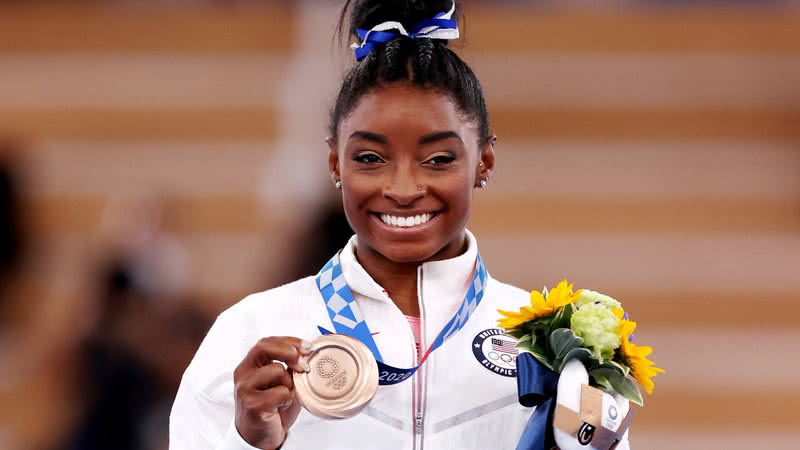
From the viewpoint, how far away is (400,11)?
2.58m

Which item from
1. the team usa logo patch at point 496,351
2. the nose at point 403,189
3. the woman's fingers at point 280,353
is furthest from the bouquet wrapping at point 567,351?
the woman's fingers at point 280,353

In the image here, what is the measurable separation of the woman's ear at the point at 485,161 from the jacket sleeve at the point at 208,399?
1.73ft

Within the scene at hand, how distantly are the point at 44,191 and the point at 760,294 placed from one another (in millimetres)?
3466

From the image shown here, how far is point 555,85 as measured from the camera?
6965mm

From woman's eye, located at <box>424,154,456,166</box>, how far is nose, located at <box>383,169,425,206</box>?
0.04m

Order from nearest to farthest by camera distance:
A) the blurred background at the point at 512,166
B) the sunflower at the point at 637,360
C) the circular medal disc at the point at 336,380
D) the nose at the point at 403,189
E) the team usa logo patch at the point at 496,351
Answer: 1. the circular medal disc at the point at 336,380
2. the sunflower at the point at 637,360
3. the nose at the point at 403,189
4. the team usa logo patch at the point at 496,351
5. the blurred background at the point at 512,166

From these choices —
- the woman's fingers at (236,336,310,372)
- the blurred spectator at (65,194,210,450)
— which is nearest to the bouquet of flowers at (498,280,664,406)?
the woman's fingers at (236,336,310,372)

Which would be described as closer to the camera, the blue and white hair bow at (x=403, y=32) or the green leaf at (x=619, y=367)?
the green leaf at (x=619, y=367)

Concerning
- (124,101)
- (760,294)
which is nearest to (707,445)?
(760,294)

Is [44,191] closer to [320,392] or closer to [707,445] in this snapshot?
[707,445]

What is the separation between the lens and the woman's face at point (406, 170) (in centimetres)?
245

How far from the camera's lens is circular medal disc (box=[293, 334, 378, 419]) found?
2.23 m

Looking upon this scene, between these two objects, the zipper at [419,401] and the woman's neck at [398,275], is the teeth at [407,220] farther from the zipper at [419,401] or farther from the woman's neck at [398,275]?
the zipper at [419,401]

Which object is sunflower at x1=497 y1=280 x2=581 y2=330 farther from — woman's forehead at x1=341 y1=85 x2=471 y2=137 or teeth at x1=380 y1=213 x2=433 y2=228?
woman's forehead at x1=341 y1=85 x2=471 y2=137
